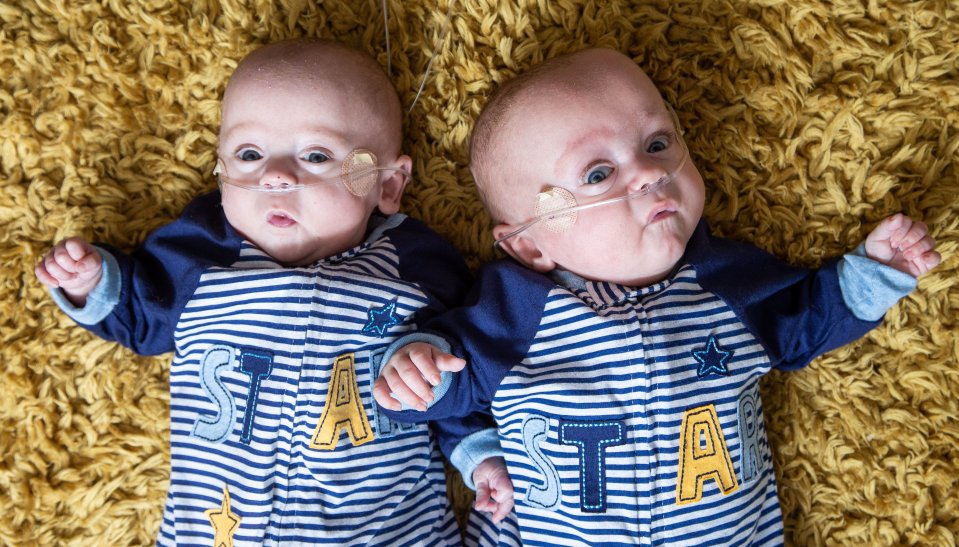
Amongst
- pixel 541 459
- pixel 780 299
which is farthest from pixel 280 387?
pixel 780 299

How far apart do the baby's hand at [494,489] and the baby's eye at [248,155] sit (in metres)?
0.86

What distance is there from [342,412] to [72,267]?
0.68m

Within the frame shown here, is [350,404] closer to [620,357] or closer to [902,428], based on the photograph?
[620,357]

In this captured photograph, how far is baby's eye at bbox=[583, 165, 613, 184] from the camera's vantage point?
183 centimetres

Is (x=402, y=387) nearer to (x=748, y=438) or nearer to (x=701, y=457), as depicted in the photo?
(x=701, y=457)

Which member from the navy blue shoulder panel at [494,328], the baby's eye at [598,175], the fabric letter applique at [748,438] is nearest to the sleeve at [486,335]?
the navy blue shoulder panel at [494,328]

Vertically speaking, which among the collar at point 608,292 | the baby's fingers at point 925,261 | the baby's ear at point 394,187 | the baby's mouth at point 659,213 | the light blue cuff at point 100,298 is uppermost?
the baby's mouth at point 659,213

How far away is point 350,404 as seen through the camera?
1.93 meters

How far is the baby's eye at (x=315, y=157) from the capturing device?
1.96m

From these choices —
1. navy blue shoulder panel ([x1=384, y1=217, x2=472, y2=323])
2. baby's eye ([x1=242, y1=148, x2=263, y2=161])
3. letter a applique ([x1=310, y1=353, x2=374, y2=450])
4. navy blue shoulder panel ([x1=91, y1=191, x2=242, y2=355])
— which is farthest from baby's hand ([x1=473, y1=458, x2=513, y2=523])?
baby's eye ([x1=242, y1=148, x2=263, y2=161])

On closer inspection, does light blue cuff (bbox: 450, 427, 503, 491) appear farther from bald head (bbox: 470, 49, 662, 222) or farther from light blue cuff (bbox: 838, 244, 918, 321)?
light blue cuff (bbox: 838, 244, 918, 321)

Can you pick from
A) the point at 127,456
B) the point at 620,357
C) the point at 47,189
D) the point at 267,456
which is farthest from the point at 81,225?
the point at 620,357

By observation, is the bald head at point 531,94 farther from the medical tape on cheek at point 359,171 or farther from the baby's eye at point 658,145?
the medical tape on cheek at point 359,171

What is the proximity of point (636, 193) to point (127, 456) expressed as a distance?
4.56ft
